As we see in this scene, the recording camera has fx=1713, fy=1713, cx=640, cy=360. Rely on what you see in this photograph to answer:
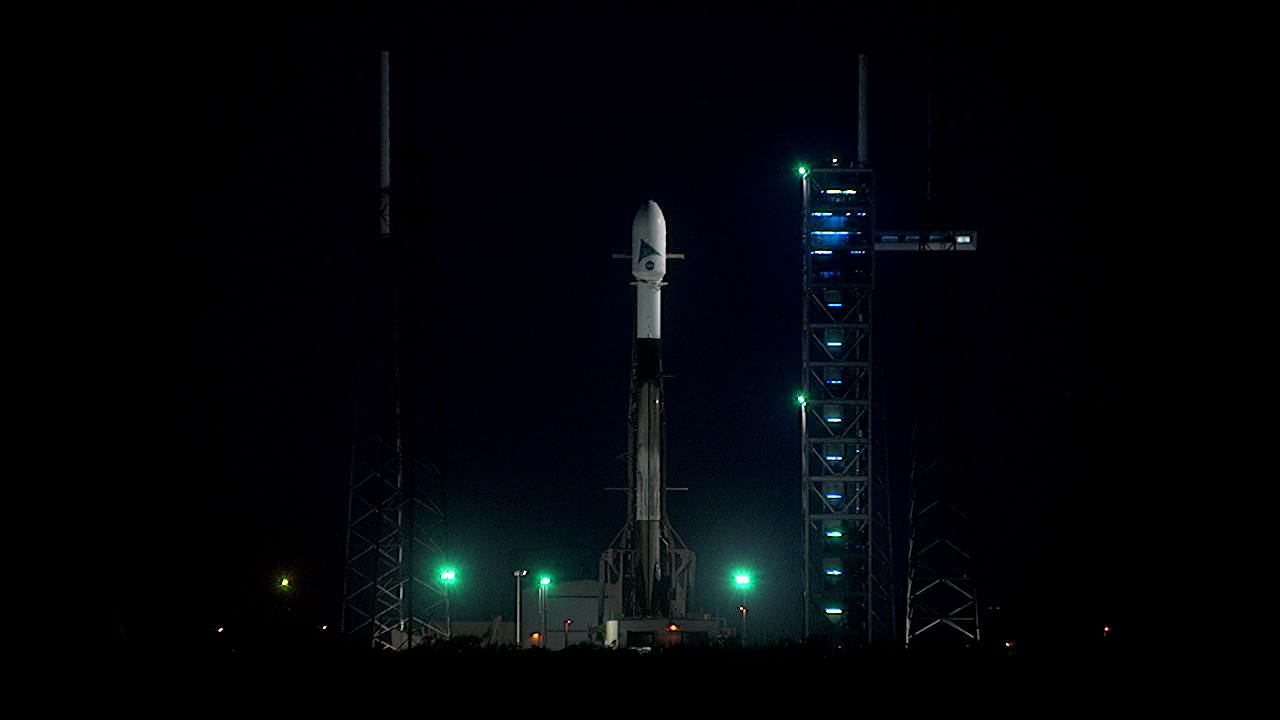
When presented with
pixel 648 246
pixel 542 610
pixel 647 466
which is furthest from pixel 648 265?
pixel 542 610

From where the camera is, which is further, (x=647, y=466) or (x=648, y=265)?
(x=648, y=265)

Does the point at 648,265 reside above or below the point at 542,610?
above

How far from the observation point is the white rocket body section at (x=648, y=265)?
59.1 m

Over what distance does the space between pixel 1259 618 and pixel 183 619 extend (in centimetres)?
3874

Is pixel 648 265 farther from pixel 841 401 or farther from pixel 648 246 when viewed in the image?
pixel 841 401

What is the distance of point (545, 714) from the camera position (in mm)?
31656

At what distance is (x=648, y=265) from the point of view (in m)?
59.5

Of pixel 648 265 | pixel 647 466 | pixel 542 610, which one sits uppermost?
pixel 648 265

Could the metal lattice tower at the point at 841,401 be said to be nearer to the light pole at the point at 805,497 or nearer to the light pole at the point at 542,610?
the light pole at the point at 805,497

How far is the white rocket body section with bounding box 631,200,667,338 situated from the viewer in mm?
59062

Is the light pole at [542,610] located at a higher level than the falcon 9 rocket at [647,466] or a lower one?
lower

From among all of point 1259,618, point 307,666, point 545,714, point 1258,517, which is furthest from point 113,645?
point 1258,517

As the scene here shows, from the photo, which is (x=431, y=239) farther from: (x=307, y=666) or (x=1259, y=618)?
(x=1259, y=618)

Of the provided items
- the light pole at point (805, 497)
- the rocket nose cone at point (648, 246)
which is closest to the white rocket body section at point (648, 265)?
the rocket nose cone at point (648, 246)
